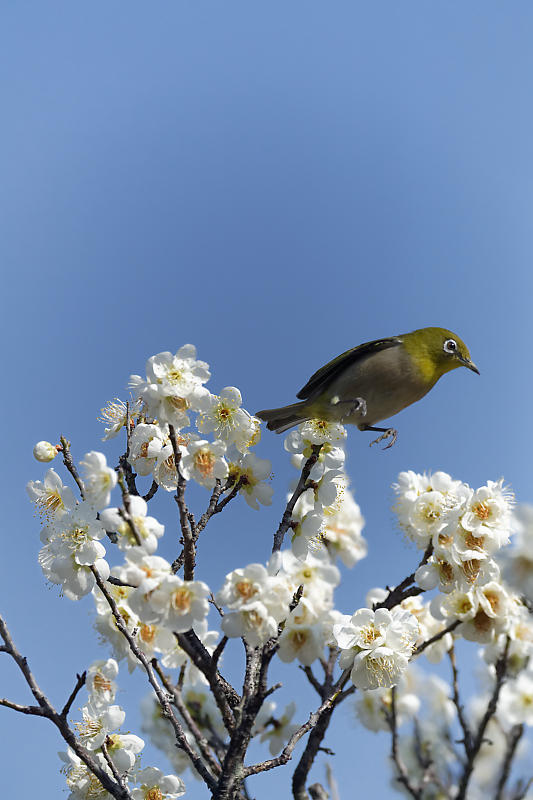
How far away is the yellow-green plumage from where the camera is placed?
4160 millimetres

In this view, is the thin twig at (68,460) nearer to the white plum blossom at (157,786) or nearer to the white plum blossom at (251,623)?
the white plum blossom at (251,623)

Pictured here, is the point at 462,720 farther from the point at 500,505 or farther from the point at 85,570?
the point at 85,570

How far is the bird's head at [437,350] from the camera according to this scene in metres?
4.63

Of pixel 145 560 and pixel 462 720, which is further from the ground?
pixel 145 560

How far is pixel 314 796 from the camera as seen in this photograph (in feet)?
11.3

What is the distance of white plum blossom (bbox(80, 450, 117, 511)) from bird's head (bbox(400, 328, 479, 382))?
9.01 ft

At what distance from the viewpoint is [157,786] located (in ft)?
9.83

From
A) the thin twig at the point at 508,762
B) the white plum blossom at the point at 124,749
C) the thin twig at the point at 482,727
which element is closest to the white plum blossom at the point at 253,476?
the white plum blossom at the point at 124,749

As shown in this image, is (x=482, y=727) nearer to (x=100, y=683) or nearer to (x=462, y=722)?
(x=462, y=722)

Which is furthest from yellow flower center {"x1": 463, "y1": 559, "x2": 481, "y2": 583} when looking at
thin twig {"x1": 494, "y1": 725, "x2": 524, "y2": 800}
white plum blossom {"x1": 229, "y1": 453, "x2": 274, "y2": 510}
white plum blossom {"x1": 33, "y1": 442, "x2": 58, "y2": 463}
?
white plum blossom {"x1": 33, "y1": 442, "x2": 58, "y2": 463}

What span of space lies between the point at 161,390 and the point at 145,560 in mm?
755

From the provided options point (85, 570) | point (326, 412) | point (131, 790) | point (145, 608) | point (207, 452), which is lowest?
point (131, 790)

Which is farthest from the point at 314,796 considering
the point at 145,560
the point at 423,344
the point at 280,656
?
the point at 423,344

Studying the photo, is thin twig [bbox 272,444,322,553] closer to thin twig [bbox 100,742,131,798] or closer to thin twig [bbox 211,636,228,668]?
thin twig [bbox 211,636,228,668]
